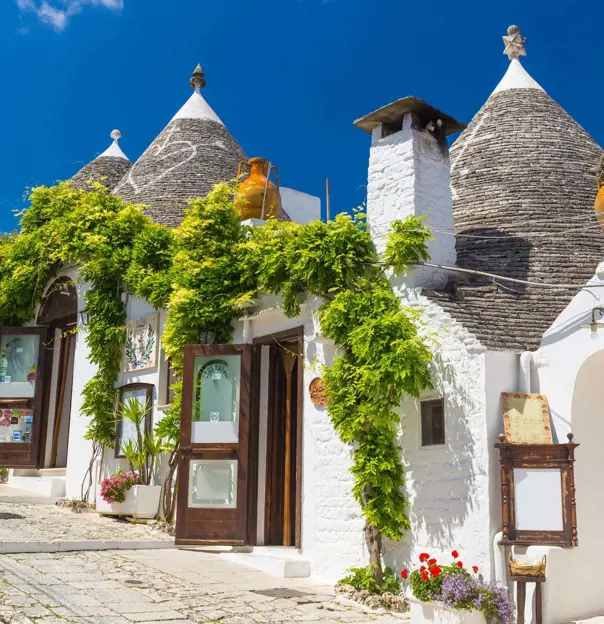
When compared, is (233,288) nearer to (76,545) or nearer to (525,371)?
(76,545)

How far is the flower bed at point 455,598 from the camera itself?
6.54m

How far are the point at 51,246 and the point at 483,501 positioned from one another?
939cm

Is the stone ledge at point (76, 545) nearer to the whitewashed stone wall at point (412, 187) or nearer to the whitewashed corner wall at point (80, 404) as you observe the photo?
the whitewashed corner wall at point (80, 404)

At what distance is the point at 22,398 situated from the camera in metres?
14.1

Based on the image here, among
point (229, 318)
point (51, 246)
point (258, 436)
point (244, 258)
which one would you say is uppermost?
point (51, 246)

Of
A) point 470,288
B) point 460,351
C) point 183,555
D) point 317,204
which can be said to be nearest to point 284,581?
point 183,555

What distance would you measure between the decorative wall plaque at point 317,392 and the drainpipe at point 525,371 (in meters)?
2.20

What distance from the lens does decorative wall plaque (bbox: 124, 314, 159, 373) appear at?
12.0 metres

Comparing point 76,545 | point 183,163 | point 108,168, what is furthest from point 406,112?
point 108,168

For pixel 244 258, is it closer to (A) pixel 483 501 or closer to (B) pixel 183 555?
(B) pixel 183 555

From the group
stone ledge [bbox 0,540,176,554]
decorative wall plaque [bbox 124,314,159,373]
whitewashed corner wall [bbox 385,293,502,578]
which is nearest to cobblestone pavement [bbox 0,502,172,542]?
stone ledge [bbox 0,540,176,554]

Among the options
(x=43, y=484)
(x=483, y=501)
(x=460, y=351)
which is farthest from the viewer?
(x=43, y=484)

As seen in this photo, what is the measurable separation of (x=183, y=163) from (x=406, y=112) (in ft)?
24.4

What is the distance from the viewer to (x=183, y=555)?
30.7 feet
